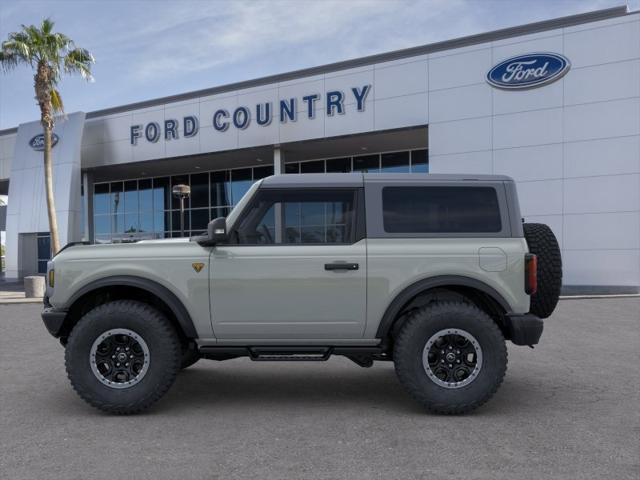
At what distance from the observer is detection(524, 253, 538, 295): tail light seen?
4398 mm

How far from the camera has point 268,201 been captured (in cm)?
464

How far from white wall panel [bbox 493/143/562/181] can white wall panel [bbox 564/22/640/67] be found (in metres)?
2.76

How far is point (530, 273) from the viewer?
4422 mm

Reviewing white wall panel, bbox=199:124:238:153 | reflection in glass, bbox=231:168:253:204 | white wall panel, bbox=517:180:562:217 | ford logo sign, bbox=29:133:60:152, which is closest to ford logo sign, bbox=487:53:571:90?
white wall panel, bbox=517:180:562:217

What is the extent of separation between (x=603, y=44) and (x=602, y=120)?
7.55 ft

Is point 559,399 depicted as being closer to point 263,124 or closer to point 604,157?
point 604,157

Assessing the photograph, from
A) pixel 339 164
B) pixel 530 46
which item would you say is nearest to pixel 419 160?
pixel 339 164

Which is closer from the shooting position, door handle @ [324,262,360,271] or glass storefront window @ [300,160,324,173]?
door handle @ [324,262,360,271]

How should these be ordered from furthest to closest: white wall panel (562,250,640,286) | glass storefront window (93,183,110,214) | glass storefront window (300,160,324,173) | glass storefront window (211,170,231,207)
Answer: glass storefront window (93,183,110,214)
glass storefront window (211,170,231,207)
glass storefront window (300,160,324,173)
white wall panel (562,250,640,286)

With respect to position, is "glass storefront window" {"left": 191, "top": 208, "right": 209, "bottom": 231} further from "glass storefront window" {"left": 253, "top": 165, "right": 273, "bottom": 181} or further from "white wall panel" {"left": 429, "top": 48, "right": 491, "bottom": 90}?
"white wall panel" {"left": 429, "top": 48, "right": 491, "bottom": 90}

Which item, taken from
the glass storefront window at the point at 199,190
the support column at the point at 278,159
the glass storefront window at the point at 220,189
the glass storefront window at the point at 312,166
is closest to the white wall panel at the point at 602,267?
the support column at the point at 278,159

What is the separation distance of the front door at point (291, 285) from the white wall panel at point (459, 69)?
15.1 meters

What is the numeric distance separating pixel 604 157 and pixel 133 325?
1586cm

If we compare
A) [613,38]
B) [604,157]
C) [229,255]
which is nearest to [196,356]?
[229,255]
